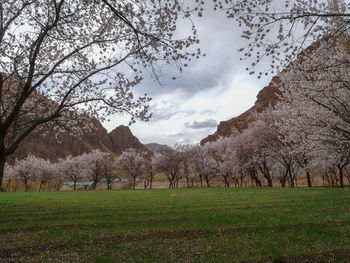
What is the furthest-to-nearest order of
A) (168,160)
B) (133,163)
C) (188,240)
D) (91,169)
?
1. (91,169)
2. (133,163)
3. (168,160)
4. (188,240)

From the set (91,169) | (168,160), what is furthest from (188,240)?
(91,169)

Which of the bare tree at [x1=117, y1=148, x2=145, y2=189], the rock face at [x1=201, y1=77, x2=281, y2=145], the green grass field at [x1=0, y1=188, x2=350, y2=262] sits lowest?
the green grass field at [x1=0, y1=188, x2=350, y2=262]

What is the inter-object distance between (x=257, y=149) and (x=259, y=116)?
6.31m

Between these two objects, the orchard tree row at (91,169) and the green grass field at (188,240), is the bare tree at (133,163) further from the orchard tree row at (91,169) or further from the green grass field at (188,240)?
the green grass field at (188,240)

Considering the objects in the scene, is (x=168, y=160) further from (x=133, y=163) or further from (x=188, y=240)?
(x=188, y=240)

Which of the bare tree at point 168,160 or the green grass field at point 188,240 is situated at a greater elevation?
the bare tree at point 168,160

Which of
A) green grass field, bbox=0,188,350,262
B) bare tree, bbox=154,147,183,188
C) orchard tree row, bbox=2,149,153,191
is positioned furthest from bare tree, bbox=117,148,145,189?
green grass field, bbox=0,188,350,262

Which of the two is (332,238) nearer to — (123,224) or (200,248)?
(200,248)

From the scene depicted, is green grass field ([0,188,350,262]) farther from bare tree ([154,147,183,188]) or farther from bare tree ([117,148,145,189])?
bare tree ([117,148,145,189])

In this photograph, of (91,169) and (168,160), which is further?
(91,169)

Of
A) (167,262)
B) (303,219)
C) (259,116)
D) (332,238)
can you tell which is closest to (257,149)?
(259,116)

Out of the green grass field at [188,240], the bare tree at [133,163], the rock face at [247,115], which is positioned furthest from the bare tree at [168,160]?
the rock face at [247,115]

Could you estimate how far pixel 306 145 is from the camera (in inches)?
878

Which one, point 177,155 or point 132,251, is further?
point 177,155
